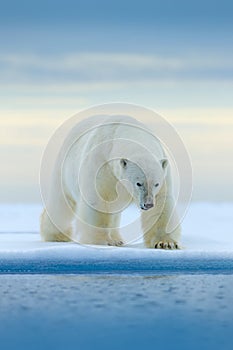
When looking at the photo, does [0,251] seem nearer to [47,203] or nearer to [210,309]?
[47,203]

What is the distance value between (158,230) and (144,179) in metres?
0.53

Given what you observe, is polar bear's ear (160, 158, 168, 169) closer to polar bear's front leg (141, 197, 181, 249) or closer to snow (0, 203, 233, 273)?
polar bear's front leg (141, 197, 181, 249)

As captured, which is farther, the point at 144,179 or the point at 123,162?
the point at 123,162

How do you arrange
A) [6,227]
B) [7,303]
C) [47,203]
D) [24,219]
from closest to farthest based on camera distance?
1. [7,303]
2. [47,203]
3. [6,227]
4. [24,219]

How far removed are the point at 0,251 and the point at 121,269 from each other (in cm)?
86

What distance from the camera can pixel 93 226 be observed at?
5.88 m

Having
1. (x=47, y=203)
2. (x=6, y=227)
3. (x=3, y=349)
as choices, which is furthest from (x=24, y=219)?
(x=3, y=349)

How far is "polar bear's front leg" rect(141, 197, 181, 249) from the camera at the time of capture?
→ 5.71 metres

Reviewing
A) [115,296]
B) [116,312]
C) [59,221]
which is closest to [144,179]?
[115,296]

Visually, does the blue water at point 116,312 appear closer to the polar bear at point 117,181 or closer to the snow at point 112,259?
the snow at point 112,259

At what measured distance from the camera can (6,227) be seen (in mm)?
8070

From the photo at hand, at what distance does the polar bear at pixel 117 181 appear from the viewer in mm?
5410

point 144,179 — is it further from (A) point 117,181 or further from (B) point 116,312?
(B) point 116,312

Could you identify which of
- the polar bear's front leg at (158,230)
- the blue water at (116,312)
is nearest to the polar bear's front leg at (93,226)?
the polar bear's front leg at (158,230)
